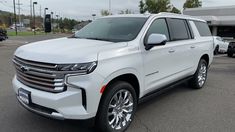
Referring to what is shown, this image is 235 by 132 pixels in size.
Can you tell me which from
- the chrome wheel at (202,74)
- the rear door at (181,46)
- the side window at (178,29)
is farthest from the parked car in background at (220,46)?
the side window at (178,29)

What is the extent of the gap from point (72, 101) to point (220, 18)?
103 feet

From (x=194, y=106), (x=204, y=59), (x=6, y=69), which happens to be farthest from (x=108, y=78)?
(x=6, y=69)

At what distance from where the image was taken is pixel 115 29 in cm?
412

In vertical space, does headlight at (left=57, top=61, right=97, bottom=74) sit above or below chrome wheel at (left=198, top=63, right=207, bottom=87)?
above

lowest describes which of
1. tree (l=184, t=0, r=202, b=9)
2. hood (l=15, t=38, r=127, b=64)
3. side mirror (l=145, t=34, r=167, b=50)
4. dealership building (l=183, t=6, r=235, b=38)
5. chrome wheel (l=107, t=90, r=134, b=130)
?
chrome wheel (l=107, t=90, r=134, b=130)

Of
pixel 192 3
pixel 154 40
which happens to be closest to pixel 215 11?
pixel 192 3

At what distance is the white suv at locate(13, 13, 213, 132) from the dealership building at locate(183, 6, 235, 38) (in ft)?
87.9

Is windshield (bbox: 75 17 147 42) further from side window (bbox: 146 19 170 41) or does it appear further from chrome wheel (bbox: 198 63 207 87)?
chrome wheel (bbox: 198 63 207 87)

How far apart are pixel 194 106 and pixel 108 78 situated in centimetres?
254

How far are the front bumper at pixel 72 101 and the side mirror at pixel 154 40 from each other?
3.90ft

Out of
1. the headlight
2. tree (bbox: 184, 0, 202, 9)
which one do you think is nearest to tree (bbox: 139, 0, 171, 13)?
tree (bbox: 184, 0, 202, 9)

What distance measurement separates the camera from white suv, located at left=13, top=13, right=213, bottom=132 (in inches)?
106

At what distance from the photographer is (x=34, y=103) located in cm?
293

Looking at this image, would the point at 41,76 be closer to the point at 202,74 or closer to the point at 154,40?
the point at 154,40
